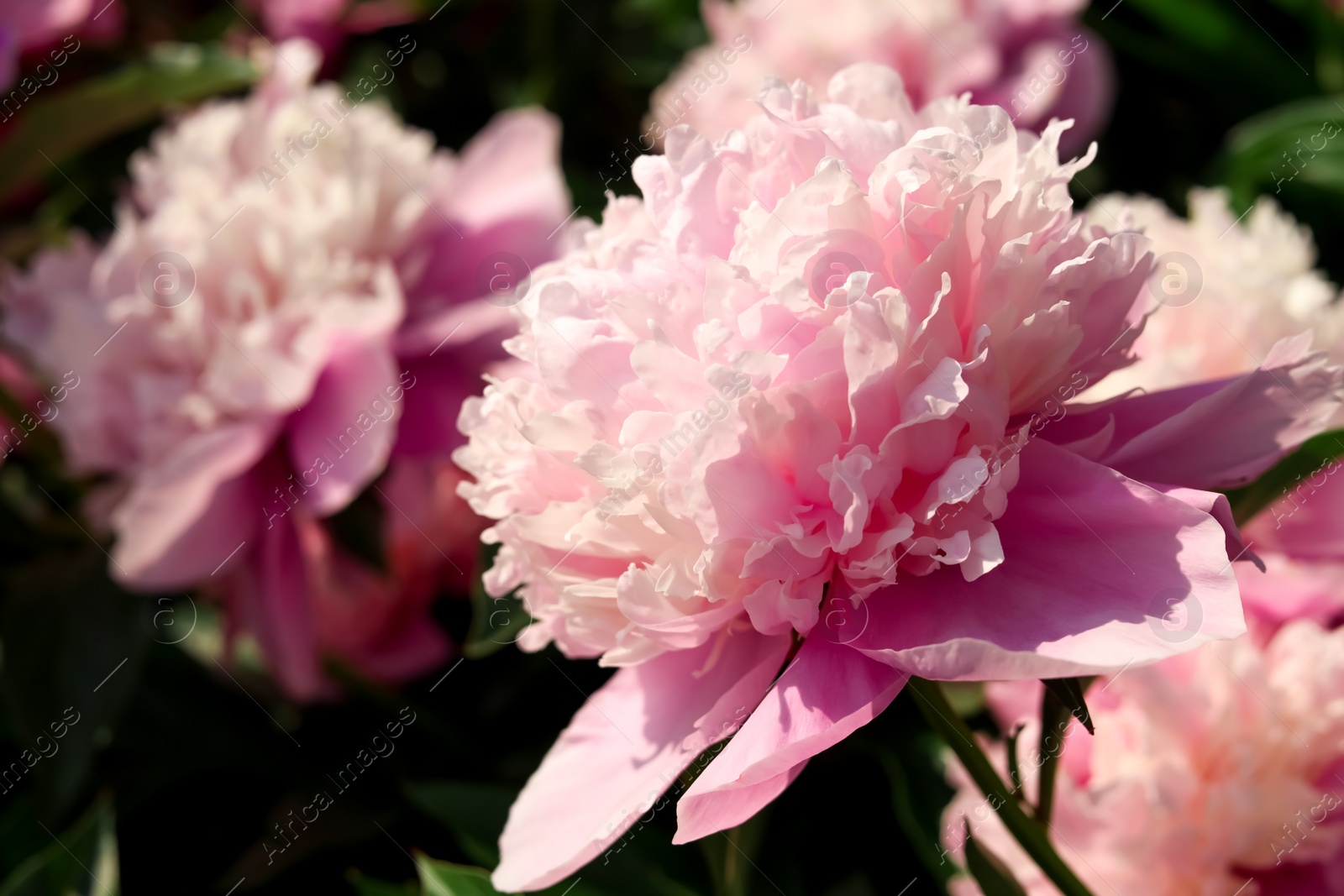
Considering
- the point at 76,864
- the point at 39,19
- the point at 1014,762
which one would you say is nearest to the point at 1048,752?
the point at 1014,762

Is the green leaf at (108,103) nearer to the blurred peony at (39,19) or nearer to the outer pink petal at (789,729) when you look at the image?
the blurred peony at (39,19)

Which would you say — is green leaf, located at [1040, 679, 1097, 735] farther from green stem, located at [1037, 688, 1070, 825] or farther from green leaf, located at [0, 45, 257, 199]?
green leaf, located at [0, 45, 257, 199]

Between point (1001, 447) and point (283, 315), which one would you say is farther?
point (283, 315)

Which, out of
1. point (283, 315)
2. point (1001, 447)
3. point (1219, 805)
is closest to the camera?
point (1001, 447)

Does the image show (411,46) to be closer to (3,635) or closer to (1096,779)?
(3,635)

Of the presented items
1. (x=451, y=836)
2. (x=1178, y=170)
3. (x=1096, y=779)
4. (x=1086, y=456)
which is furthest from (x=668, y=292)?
(x=1178, y=170)

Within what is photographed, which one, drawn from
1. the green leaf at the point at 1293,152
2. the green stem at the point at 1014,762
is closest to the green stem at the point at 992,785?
the green stem at the point at 1014,762

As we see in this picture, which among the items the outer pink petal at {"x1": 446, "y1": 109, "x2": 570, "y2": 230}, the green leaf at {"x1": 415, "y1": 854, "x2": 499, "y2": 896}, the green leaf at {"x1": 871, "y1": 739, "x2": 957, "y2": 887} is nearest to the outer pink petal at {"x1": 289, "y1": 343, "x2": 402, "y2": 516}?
the outer pink petal at {"x1": 446, "y1": 109, "x2": 570, "y2": 230}
